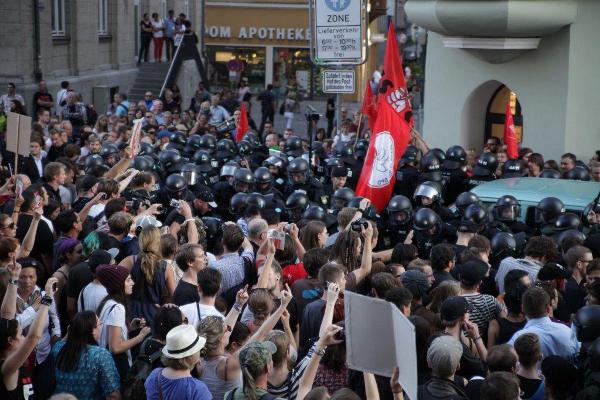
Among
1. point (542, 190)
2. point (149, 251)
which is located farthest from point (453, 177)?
point (149, 251)

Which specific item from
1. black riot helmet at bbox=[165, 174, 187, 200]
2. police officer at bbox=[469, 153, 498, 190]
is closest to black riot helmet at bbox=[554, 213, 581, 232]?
police officer at bbox=[469, 153, 498, 190]

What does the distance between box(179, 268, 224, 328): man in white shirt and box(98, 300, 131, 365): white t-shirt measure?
0.42 meters

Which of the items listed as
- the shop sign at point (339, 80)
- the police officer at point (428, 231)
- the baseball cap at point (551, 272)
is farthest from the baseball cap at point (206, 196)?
the baseball cap at point (551, 272)

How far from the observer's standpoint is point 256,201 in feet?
37.7

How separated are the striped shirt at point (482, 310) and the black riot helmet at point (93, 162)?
661cm

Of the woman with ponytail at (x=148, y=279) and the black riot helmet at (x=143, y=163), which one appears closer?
the woman with ponytail at (x=148, y=279)

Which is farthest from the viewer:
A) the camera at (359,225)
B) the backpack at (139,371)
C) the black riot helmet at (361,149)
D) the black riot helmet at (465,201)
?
the black riot helmet at (361,149)

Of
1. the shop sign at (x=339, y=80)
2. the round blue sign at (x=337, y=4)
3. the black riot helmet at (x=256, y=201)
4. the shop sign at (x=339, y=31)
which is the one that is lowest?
the black riot helmet at (x=256, y=201)

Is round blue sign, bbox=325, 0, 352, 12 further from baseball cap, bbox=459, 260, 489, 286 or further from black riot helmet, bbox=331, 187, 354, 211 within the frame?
baseball cap, bbox=459, 260, 489, 286

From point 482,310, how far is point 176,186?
530 centimetres

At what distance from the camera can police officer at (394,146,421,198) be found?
46.9 ft

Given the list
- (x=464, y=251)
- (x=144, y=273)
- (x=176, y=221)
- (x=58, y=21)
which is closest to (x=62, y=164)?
(x=176, y=221)

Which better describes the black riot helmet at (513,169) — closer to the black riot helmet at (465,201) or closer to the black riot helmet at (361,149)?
the black riot helmet at (361,149)

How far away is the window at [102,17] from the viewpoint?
3144 cm
